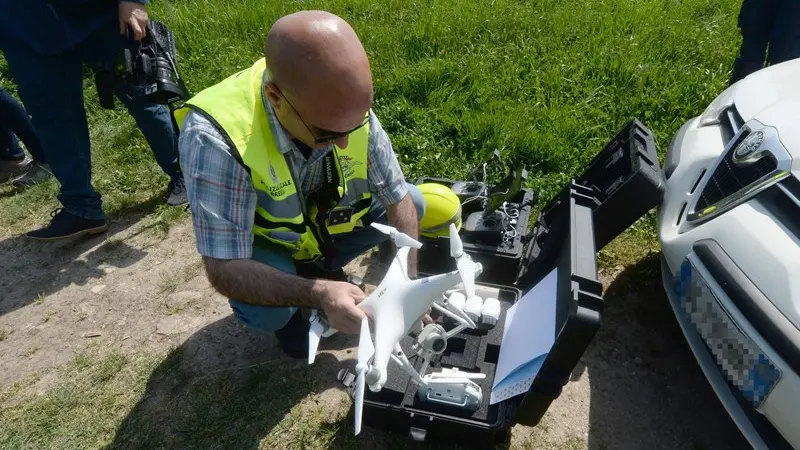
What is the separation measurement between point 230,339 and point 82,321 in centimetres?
87

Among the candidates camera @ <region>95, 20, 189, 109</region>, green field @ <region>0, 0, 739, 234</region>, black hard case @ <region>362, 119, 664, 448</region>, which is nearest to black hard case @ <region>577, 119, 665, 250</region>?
black hard case @ <region>362, 119, 664, 448</region>

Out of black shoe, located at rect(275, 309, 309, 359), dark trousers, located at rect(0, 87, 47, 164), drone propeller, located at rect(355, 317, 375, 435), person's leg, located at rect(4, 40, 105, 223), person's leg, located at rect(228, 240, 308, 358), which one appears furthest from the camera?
dark trousers, located at rect(0, 87, 47, 164)

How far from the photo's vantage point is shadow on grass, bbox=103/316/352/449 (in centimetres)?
238

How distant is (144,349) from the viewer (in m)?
2.80

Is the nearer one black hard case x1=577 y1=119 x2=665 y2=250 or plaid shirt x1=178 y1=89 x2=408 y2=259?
plaid shirt x1=178 y1=89 x2=408 y2=259

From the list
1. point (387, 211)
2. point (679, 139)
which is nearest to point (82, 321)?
point (387, 211)

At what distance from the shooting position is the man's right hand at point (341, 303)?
1722mm

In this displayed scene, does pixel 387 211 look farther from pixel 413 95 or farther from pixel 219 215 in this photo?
pixel 413 95

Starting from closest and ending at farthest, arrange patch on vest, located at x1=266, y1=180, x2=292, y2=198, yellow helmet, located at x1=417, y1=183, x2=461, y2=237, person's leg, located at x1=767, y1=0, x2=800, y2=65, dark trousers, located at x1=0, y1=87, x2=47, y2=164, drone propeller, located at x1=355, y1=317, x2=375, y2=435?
drone propeller, located at x1=355, y1=317, x2=375, y2=435 → patch on vest, located at x1=266, y1=180, x2=292, y2=198 → yellow helmet, located at x1=417, y1=183, x2=461, y2=237 → person's leg, located at x1=767, y1=0, x2=800, y2=65 → dark trousers, located at x1=0, y1=87, x2=47, y2=164

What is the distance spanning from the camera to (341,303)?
68.4 inches

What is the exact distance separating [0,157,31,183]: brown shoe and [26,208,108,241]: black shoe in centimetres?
89

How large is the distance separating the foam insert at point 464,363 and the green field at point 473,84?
73cm

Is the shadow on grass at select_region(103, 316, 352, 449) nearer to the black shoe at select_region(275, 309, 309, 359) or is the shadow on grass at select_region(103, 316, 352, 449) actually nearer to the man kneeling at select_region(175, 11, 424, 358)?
the black shoe at select_region(275, 309, 309, 359)

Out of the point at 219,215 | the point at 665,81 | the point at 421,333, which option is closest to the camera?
the point at 219,215
